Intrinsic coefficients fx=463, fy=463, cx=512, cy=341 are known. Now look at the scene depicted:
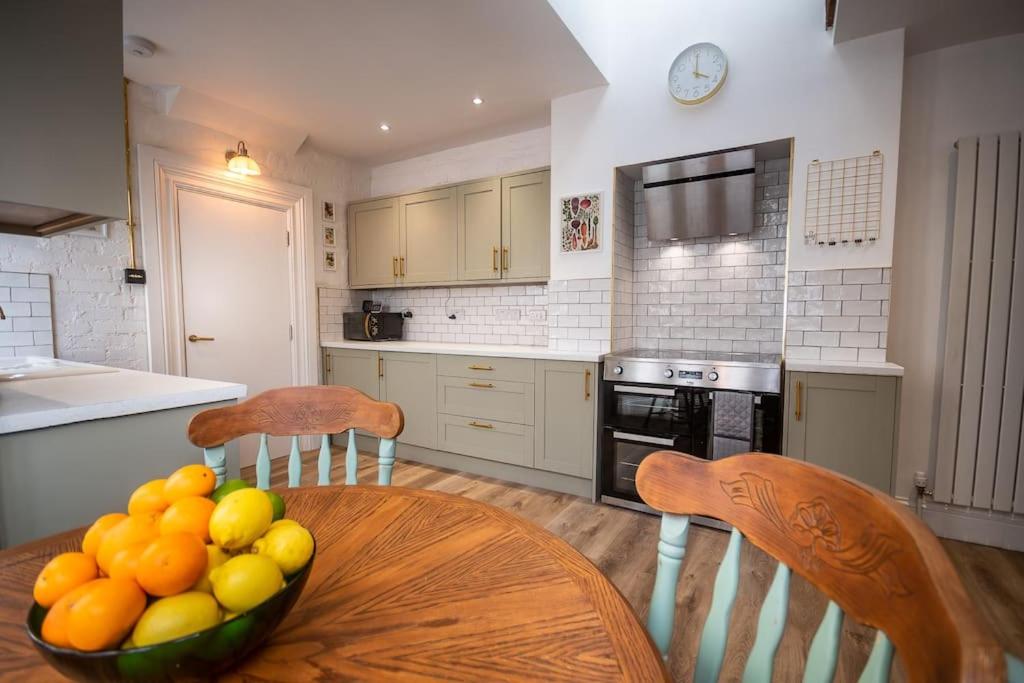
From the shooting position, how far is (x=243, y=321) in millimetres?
3621

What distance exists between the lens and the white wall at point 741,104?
2.41 metres

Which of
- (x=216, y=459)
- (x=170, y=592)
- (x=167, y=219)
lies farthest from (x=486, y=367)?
(x=170, y=592)

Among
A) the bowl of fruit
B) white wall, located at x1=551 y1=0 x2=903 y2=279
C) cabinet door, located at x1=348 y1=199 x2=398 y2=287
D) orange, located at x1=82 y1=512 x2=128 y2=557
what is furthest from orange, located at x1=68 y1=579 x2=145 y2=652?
cabinet door, located at x1=348 y1=199 x2=398 y2=287

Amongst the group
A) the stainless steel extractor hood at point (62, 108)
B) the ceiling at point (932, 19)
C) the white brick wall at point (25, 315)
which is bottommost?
the white brick wall at point (25, 315)

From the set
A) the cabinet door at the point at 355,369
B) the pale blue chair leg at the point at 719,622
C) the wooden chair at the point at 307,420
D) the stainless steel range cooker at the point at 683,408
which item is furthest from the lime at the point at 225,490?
the cabinet door at the point at 355,369

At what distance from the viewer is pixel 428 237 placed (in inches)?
154

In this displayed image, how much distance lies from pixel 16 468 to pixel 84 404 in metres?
0.20

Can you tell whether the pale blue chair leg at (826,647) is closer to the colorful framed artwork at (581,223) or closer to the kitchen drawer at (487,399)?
the kitchen drawer at (487,399)

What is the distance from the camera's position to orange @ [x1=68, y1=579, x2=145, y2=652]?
399 millimetres

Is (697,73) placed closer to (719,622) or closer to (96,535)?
(719,622)

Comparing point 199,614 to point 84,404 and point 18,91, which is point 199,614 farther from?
point 18,91

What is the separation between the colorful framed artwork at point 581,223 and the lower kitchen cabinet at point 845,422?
1.45 metres

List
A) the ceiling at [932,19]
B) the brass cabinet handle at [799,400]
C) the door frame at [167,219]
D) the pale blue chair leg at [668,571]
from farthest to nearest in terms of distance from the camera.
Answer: the door frame at [167,219], the brass cabinet handle at [799,400], the ceiling at [932,19], the pale blue chair leg at [668,571]

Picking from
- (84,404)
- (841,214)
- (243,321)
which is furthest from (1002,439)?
(243,321)
